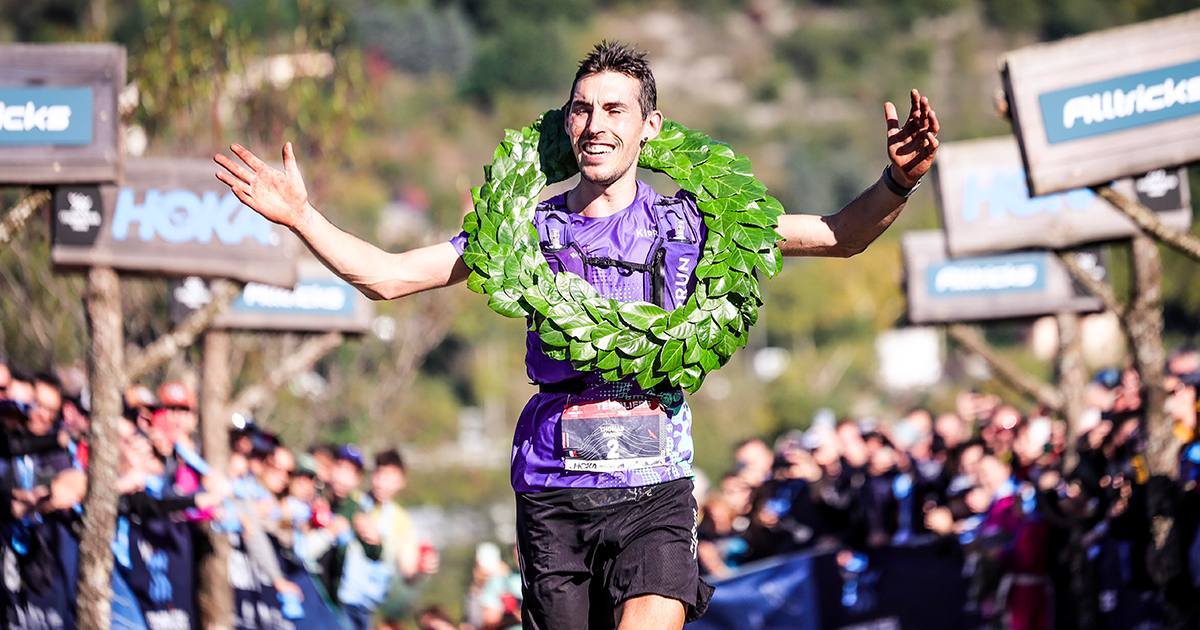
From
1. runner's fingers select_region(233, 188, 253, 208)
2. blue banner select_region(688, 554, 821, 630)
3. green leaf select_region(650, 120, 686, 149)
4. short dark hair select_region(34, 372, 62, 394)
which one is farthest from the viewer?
blue banner select_region(688, 554, 821, 630)

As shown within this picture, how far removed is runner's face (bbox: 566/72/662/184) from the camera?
13.3 feet

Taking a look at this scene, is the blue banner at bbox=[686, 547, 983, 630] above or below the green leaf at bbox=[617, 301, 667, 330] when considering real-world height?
below

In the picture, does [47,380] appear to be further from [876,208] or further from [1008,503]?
[1008,503]

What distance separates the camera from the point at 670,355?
13.1 feet

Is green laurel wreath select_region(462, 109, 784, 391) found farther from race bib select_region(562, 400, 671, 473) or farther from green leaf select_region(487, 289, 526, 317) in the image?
race bib select_region(562, 400, 671, 473)

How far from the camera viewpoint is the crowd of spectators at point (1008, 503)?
6879mm

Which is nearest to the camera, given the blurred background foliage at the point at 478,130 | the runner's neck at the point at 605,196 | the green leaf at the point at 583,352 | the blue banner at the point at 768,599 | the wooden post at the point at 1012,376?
the green leaf at the point at 583,352

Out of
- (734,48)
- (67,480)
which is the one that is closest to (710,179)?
(67,480)

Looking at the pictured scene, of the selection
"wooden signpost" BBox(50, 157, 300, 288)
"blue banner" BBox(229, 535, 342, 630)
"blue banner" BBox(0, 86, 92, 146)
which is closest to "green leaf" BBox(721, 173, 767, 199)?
"blue banner" BBox(0, 86, 92, 146)

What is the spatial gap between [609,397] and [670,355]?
246 millimetres

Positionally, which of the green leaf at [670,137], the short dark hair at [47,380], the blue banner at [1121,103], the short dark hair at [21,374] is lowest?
the short dark hair at [47,380]

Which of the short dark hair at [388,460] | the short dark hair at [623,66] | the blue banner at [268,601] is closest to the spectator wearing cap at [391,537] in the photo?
the short dark hair at [388,460]

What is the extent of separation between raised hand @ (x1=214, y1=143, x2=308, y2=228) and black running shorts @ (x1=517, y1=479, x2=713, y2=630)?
3.57 feet

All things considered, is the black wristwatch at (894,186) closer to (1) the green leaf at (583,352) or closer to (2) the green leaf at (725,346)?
(2) the green leaf at (725,346)
